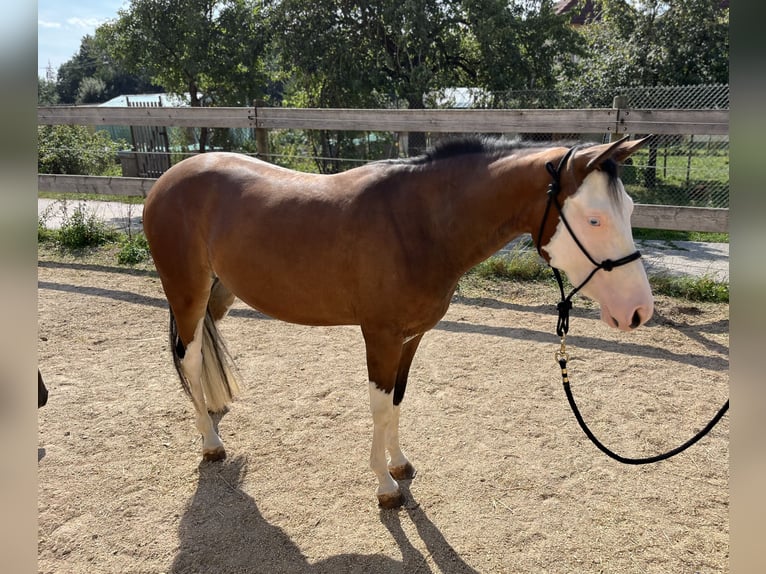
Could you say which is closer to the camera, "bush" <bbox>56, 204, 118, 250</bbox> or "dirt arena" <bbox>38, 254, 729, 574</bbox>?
"dirt arena" <bbox>38, 254, 729, 574</bbox>

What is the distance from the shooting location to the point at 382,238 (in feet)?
7.75

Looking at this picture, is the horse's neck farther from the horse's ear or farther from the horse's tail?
the horse's tail

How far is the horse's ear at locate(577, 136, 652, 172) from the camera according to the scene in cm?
174

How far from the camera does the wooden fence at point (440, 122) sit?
16.3ft

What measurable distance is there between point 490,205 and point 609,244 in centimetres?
52

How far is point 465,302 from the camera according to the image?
17.5ft

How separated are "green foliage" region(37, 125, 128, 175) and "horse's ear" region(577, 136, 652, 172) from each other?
11317 mm

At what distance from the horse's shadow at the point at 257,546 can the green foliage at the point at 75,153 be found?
33.9ft

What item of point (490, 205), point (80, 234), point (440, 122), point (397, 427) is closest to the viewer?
point (490, 205)

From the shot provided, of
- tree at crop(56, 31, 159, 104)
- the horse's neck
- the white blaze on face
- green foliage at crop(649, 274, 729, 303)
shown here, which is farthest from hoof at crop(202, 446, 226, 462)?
tree at crop(56, 31, 159, 104)

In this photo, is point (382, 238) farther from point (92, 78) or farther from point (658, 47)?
point (92, 78)

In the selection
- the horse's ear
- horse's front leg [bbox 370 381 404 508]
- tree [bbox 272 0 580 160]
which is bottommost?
horse's front leg [bbox 370 381 404 508]

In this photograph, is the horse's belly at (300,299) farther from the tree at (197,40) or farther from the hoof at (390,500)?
the tree at (197,40)

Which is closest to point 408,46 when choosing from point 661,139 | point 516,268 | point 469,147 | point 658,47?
point 661,139
